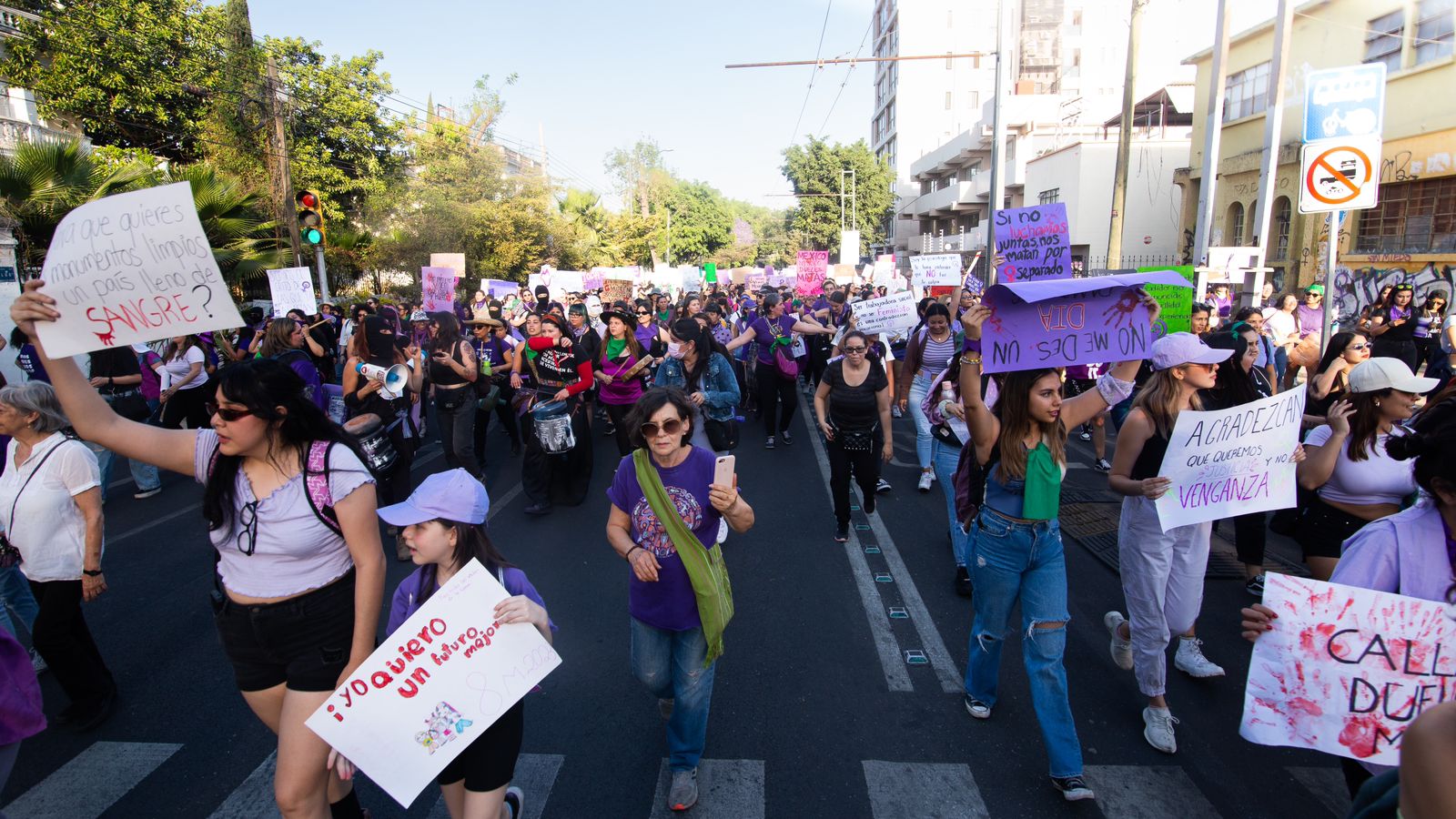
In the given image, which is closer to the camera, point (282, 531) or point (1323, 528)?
point (282, 531)

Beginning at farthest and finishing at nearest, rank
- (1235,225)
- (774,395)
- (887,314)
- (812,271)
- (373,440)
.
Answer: (1235,225) → (812,271) → (774,395) → (887,314) → (373,440)

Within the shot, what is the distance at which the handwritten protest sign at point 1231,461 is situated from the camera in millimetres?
3400

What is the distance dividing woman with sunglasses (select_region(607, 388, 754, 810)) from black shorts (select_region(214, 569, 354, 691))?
1.05 meters

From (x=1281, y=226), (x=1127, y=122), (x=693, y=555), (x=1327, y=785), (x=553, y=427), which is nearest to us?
(x=693, y=555)

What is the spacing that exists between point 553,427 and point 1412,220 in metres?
19.6

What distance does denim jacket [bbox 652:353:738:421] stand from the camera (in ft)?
21.3

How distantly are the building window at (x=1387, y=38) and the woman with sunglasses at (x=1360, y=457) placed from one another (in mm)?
19355

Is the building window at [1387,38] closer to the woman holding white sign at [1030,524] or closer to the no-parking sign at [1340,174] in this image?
the no-parking sign at [1340,174]

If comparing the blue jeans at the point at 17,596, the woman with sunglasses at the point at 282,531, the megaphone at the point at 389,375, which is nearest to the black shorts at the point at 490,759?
the woman with sunglasses at the point at 282,531

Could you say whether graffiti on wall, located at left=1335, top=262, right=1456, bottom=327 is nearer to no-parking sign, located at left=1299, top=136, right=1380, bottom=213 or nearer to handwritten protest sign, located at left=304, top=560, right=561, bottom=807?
no-parking sign, located at left=1299, top=136, right=1380, bottom=213

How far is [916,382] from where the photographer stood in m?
7.96

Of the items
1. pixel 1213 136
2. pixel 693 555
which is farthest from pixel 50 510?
pixel 1213 136

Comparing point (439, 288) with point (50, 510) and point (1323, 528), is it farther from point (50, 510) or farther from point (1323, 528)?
point (1323, 528)

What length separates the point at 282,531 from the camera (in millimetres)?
2477
